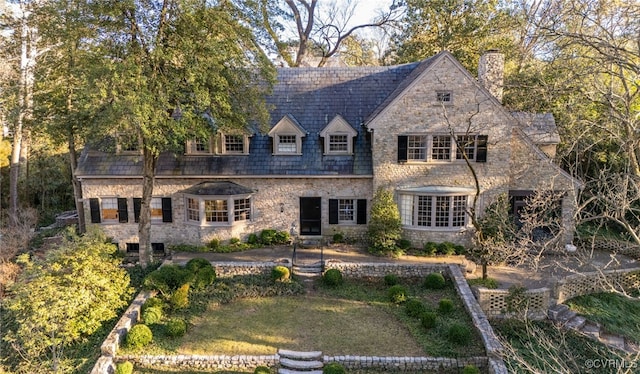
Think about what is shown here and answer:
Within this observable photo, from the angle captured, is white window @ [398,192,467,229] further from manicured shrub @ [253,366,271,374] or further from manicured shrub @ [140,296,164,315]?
manicured shrub @ [140,296,164,315]

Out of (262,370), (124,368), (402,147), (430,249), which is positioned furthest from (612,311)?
(124,368)

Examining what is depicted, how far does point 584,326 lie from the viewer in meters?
15.9

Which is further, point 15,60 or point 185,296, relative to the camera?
point 15,60

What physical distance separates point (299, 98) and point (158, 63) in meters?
9.34

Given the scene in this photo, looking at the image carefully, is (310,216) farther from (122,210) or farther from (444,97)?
(122,210)

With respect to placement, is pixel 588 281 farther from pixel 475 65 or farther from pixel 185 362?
pixel 475 65

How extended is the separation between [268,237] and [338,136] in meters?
6.64

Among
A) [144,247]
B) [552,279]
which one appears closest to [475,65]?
[552,279]

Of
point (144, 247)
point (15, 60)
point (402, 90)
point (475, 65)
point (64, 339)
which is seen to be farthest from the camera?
point (475, 65)

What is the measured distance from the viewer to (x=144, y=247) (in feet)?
63.9

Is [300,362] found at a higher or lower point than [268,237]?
lower

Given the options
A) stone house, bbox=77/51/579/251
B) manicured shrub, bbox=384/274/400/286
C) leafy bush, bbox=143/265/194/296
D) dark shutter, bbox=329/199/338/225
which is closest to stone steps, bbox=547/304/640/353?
stone house, bbox=77/51/579/251

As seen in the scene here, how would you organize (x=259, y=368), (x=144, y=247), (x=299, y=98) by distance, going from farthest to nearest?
(x=299, y=98) < (x=144, y=247) < (x=259, y=368)

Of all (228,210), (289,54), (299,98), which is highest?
(289,54)
